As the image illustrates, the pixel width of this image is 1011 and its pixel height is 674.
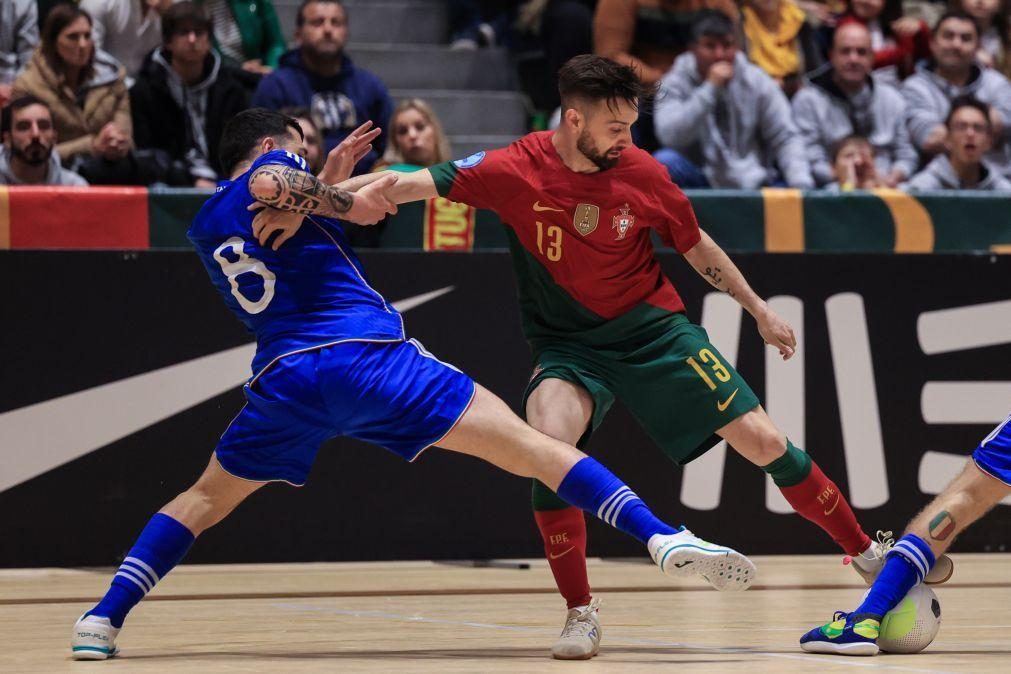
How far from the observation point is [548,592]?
6.72 meters

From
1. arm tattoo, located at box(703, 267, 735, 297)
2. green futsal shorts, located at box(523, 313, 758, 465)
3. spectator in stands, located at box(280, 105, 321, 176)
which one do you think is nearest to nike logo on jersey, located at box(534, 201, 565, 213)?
green futsal shorts, located at box(523, 313, 758, 465)

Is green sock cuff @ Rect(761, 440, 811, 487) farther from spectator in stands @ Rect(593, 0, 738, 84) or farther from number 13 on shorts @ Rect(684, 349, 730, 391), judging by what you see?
spectator in stands @ Rect(593, 0, 738, 84)


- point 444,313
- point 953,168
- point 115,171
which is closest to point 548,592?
point 444,313

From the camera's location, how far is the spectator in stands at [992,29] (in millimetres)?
11531

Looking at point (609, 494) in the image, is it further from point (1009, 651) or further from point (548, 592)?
point (548, 592)

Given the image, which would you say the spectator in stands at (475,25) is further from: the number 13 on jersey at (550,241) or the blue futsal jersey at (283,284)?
the blue futsal jersey at (283,284)

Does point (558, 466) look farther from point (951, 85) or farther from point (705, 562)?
point (951, 85)

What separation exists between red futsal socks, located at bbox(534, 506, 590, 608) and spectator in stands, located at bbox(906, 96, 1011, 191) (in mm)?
4901

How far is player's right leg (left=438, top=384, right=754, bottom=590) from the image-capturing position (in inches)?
181

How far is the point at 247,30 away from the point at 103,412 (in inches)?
144

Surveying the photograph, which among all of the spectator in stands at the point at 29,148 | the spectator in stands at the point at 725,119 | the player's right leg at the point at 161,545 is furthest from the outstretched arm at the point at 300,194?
the spectator in stands at the point at 725,119

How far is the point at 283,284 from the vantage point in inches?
193

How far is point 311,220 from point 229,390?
2.64m

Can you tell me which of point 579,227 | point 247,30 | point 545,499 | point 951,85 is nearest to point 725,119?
point 951,85
